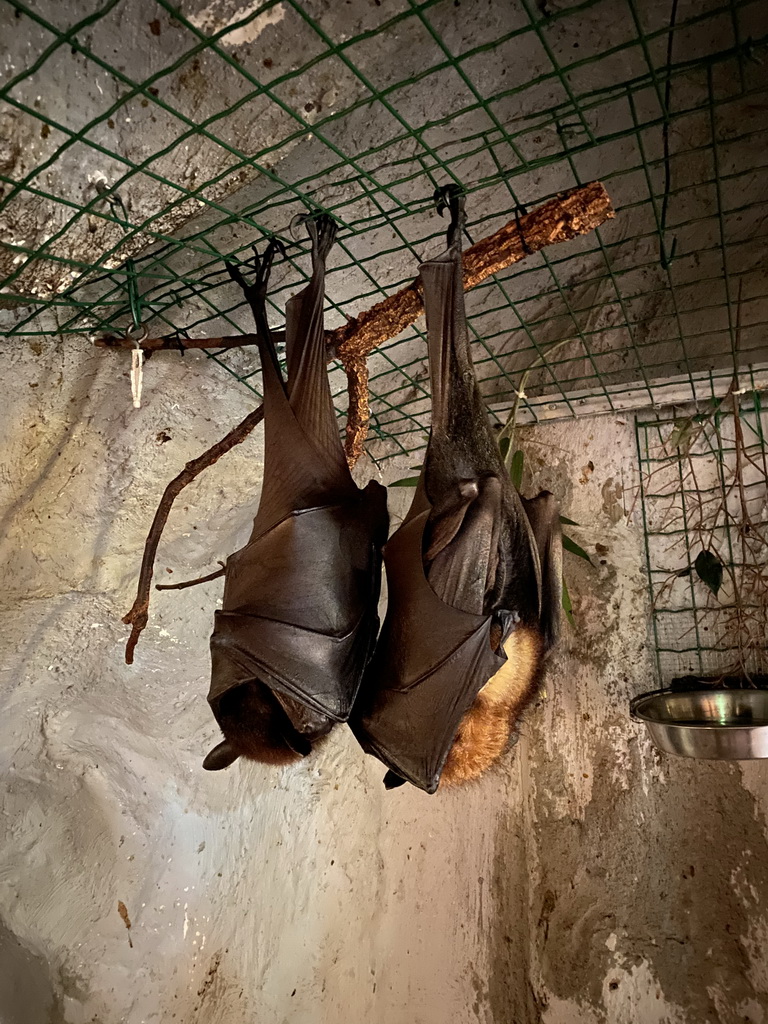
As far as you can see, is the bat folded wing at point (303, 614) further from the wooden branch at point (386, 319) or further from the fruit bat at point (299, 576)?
the wooden branch at point (386, 319)

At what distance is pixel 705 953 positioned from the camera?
189cm

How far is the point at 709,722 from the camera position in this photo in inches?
68.3

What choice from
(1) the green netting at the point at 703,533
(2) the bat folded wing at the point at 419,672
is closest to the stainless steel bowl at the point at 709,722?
(1) the green netting at the point at 703,533

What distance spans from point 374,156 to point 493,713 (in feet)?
4.41

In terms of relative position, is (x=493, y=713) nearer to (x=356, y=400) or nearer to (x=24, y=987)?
(x=356, y=400)

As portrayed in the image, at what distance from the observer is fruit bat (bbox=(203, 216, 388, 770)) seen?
4.52ft

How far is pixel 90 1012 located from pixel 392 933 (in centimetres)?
92

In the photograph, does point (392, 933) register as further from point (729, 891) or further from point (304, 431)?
point (304, 431)

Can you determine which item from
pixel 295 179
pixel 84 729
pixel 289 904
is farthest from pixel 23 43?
pixel 289 904

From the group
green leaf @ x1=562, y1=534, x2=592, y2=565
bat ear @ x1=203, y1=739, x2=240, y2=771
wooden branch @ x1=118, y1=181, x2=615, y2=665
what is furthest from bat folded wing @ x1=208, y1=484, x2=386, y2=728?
green leaf @ x1=562, y1=534, x2=592, y2=565

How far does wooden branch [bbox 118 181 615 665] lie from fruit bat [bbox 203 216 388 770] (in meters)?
0.10

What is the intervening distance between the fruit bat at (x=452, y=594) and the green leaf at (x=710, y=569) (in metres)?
0.69

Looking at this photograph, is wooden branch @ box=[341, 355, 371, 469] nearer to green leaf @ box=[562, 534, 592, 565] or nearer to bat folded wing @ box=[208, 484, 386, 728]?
bat folded wing @ box=[208, 484, 386, 728]

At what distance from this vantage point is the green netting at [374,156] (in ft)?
3.79
